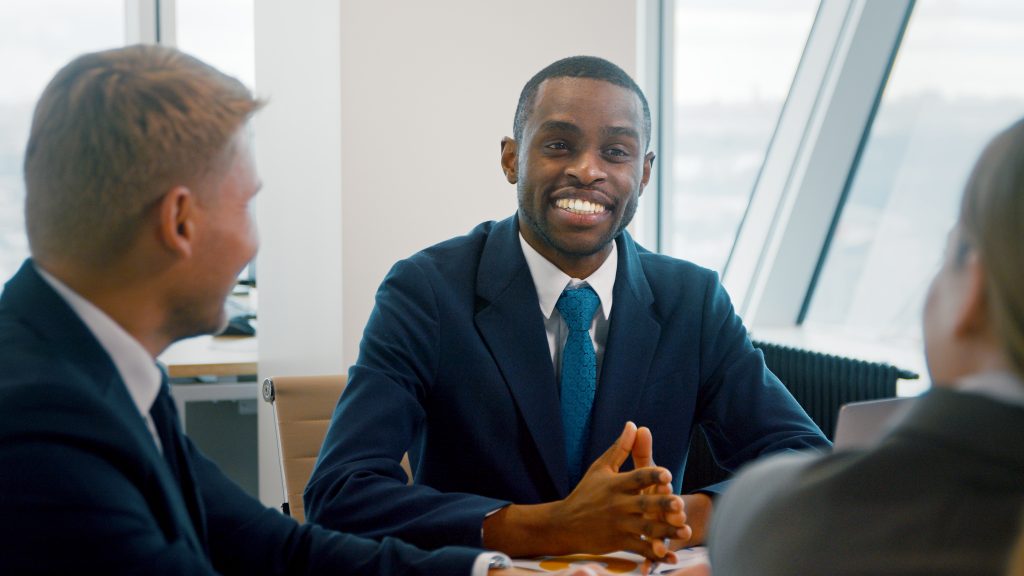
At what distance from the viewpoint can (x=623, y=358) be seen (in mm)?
1856

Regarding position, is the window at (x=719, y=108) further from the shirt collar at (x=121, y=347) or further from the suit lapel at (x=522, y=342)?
the shirt collar at (x=121, y=347)

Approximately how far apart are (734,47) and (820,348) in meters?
1.30

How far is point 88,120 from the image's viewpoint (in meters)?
1.00

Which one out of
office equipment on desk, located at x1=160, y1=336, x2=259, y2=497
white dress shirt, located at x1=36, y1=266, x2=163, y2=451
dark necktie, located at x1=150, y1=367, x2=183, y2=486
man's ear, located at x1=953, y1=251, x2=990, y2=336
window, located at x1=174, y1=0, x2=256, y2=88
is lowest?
office equipment on desk, located at x1=160, y1=336, x2=259, y2=497

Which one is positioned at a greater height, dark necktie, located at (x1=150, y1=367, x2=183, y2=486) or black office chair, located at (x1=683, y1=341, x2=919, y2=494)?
→ dark necktie, located at (x1=150, y1=367, x2=183, y2=486)

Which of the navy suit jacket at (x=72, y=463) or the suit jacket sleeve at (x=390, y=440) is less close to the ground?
the navy suit jacket at (x=72, y=463)

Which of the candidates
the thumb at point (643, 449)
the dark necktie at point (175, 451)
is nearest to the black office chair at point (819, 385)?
the thumb at point (643, 449)

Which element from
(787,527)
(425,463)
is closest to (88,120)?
(787,527)

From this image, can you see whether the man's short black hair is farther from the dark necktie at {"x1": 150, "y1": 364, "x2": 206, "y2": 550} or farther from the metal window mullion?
the metal window mullion

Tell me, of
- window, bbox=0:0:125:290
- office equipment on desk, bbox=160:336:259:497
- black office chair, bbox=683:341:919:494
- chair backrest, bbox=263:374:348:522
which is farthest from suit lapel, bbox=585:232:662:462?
window, bbox=0:0:125:290

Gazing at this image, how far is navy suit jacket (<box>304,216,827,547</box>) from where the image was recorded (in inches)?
69.5

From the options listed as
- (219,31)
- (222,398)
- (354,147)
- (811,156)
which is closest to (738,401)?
(354,147)

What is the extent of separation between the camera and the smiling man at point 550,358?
1.71 metres

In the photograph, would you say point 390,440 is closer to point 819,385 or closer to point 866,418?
point 866,418
